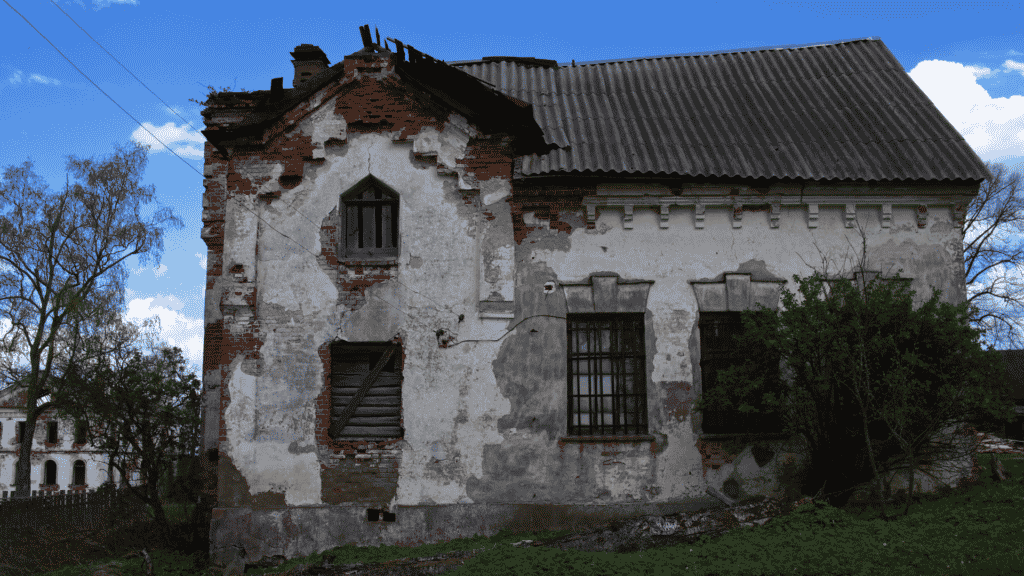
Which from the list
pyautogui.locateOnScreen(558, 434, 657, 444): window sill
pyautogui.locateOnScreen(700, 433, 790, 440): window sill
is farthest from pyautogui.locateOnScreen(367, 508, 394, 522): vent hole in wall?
pyautogui.locateOnScreen(700, 433, 790, 440): window sill

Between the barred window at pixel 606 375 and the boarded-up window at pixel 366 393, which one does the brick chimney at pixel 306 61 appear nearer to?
the boarded-up window at pixel 366 393

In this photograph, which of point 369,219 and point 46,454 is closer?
point 369,219

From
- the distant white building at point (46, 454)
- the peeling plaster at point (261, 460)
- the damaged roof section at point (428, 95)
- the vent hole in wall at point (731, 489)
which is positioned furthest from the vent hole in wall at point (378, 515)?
the distant white building at point (46, 454)

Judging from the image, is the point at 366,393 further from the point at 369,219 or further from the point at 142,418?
the point at 142,418

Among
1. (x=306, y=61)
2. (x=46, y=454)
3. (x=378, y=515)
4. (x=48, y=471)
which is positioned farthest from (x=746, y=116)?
(x=48, y=471)

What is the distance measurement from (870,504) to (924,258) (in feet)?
12.2

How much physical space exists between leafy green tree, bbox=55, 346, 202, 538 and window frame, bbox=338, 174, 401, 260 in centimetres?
407

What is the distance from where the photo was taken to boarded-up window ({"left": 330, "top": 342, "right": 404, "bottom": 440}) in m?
9.13

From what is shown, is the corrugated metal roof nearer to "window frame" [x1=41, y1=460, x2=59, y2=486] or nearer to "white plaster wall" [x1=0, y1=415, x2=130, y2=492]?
"white plaster wall" [x1=0, y1=415, x2=130, y2=492]

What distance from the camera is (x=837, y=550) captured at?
6516mm

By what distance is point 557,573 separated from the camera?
6410 mm

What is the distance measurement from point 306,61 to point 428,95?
3.09 meters

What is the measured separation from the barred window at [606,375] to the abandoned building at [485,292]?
3 centimetres

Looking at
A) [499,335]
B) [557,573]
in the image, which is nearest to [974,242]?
[499,335]
